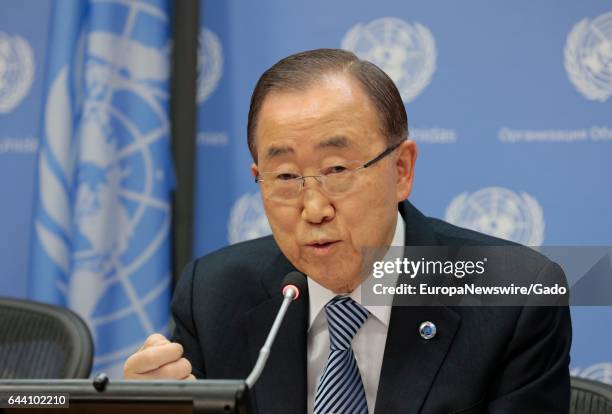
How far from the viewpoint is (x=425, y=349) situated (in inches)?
83.1

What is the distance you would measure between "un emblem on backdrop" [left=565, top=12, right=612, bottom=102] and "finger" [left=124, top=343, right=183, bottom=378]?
2.58m

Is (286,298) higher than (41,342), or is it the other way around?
(286,298)

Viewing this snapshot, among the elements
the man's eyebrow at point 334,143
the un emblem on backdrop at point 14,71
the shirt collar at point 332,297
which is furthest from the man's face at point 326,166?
the un emblem on backdrop at point 14,71

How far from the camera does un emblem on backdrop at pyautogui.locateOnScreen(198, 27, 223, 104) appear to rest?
3.98m

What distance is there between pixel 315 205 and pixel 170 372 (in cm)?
50

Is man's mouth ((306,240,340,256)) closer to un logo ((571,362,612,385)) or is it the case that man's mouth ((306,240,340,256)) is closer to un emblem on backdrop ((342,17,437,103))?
un emblem on backdrop ((342,17,437,103))

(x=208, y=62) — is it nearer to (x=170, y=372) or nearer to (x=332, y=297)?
(x=332, y=297)

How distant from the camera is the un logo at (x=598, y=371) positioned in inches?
145

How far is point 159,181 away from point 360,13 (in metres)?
1.15

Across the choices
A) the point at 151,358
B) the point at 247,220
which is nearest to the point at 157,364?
the point at 151,358

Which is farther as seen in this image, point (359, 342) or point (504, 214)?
point (504, 214)

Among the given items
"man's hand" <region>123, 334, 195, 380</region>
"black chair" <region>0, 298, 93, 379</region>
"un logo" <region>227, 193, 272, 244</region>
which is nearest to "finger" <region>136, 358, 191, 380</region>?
"man's hand" <region>123, 334, 195, 380</region>

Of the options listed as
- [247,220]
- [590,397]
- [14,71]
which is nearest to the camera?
[590,397]

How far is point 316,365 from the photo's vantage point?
2195 millimetres
